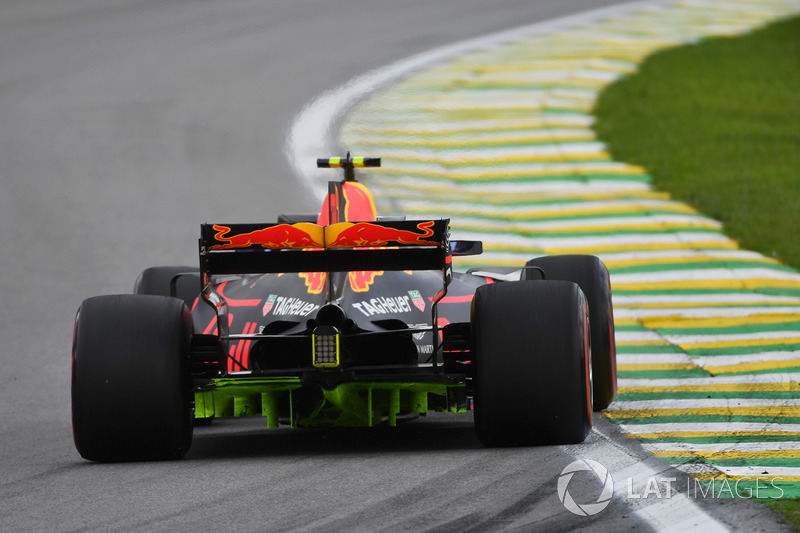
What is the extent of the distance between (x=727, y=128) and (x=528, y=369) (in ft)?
51.4

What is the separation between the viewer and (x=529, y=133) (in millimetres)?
19844

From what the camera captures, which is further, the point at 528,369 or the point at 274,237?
the point at 274,237

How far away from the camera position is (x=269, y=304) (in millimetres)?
8227

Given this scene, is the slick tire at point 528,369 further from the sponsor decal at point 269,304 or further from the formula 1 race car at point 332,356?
the sponsor decal at point 269,304

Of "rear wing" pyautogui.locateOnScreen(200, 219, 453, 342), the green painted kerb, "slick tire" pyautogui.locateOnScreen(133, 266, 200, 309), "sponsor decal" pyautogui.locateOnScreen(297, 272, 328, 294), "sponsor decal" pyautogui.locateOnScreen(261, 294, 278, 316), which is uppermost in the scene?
"rear wing" pyautogui.locateOnScreen(200, 219, 453, 342)

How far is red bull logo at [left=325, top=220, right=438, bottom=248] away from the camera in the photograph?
24.6 feet

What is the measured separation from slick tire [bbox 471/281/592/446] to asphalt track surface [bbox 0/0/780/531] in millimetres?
148

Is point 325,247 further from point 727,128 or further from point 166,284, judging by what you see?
point 727,128

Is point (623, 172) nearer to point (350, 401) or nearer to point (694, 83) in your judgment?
point (694, 83)

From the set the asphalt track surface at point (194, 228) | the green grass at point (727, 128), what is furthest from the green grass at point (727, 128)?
the asphalt track surface at point (194, 228)

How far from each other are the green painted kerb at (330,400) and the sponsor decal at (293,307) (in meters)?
0.68

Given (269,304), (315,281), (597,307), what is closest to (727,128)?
(597,307)

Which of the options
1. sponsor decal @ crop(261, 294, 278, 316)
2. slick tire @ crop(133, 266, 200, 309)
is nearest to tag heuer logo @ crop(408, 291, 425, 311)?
sponsor decal @ crop(261, 294, 278, 316)

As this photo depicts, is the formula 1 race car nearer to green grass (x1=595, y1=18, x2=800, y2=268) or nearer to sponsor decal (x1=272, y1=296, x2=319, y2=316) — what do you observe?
sponsor decal (x1=272, y1=296, x2=319, y2=316)
